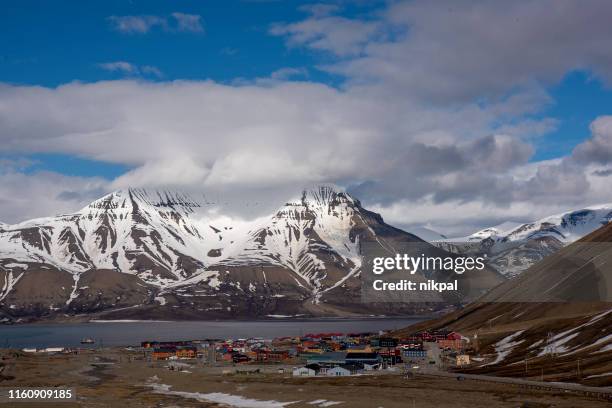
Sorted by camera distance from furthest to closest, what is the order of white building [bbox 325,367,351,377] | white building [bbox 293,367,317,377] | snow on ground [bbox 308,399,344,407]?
1. white building [bbox 325,367,351,377]
2. white building [bbox 293,367,317,377]
3. snow on ground [bbox 308,399,344,407]

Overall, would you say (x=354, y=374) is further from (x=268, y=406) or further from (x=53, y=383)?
(x=53, y=383)

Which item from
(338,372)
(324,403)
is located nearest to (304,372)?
(338,372)

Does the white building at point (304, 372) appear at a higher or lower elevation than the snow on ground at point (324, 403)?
higher

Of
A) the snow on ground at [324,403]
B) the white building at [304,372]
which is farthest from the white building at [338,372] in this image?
the snow on ground at [324,403]

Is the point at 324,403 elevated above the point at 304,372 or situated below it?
below

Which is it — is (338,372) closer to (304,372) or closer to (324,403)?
(304,372)

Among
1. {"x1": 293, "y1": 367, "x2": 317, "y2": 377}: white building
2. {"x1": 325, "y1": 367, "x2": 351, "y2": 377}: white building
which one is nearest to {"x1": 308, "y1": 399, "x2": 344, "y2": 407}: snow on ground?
{"x1": 293, "y1": 367, "x2": 317, "y2": 377}: white building

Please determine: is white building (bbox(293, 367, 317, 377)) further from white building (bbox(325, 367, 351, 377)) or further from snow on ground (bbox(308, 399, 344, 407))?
snow on ground (bbox(308, 399, 344, 407))

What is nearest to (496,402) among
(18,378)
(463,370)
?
(463,370)

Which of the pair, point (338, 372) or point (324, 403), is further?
point (338, 372)

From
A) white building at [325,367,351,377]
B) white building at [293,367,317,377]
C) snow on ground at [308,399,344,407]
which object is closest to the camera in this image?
snow on ground at [308,399,344,407]

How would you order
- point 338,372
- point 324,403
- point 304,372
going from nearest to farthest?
1. point 324,403
2. point 304,372
3. point 338,372

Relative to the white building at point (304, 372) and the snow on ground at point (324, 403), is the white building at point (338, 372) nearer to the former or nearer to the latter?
the white building at point (304, 372)

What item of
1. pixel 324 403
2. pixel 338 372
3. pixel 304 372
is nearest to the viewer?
pixel 324 403
